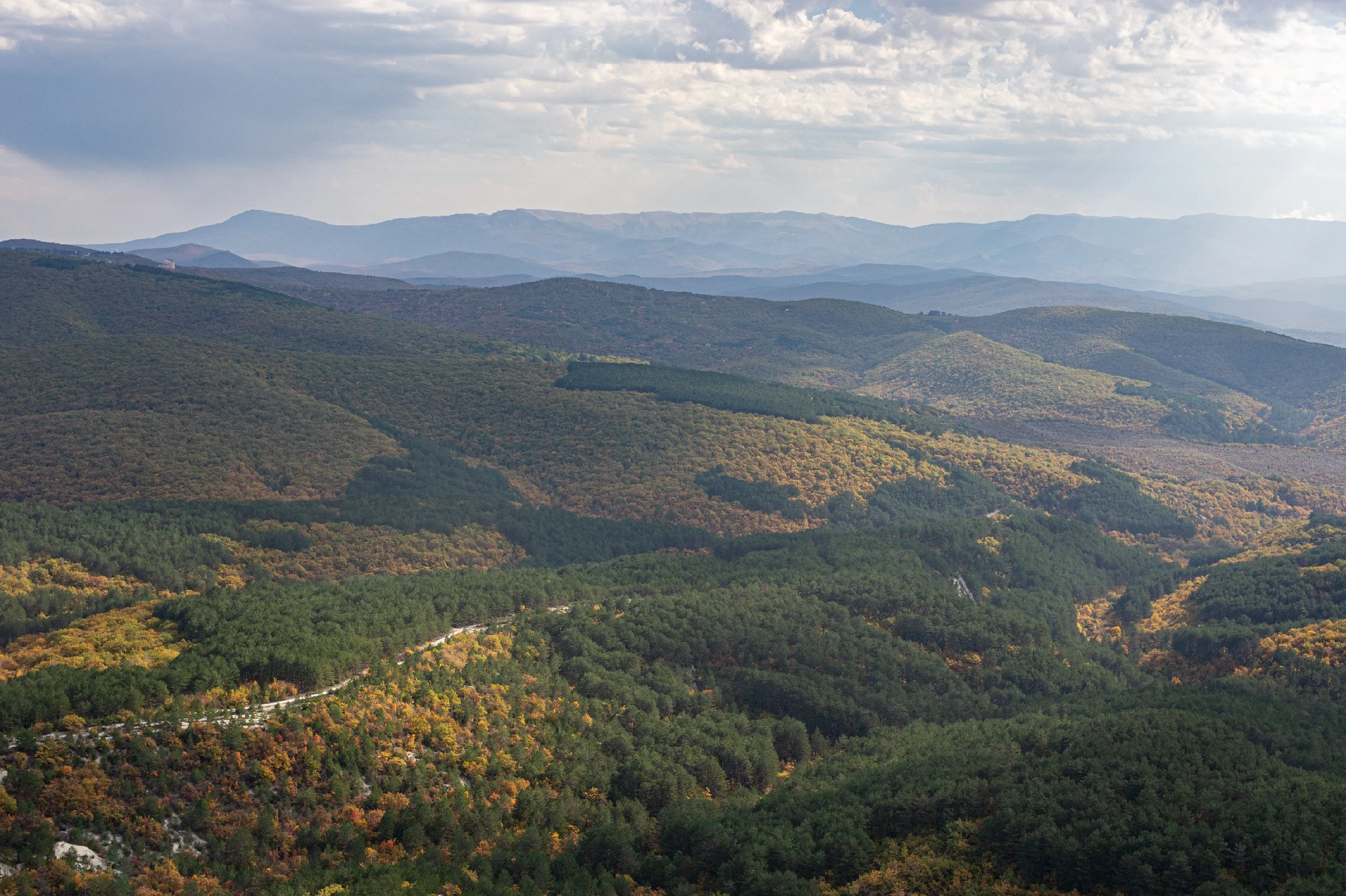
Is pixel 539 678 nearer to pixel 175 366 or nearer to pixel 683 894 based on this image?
pixel 683 894

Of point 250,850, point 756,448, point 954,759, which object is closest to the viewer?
point 250,850

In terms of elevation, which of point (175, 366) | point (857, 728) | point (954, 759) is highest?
point (175, 366)

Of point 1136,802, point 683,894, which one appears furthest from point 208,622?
point 1136,802

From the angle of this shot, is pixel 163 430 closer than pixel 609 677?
No

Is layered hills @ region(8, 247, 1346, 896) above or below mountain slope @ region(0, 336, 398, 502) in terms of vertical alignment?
below

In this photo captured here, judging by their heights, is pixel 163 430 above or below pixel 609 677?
above

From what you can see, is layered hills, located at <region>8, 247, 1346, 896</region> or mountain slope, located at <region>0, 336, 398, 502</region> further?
mountain slope, located at <region>0, 336, 398, 502</region>

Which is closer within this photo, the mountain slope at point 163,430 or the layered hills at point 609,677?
the layered hills at point 609,677

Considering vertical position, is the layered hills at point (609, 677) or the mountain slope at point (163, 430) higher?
the mountain slope at point (163, 430)
